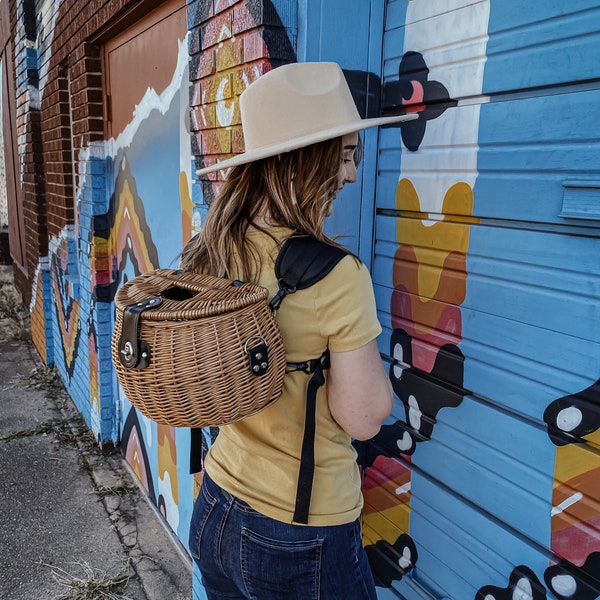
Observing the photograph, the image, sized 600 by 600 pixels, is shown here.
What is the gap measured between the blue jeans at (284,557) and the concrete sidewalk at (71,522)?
73.4 inches

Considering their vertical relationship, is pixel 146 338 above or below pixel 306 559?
above

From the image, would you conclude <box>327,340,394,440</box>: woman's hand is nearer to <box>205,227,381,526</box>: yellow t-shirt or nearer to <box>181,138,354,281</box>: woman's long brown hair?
<box>205,227,381,526</box>: yellow t-shirt

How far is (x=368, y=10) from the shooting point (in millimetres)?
1936

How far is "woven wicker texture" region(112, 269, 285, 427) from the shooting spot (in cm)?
119

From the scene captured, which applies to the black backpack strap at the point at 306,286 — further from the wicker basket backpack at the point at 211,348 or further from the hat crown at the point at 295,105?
the hat crown at the point at 295,105

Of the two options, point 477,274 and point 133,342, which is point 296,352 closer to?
point 133,342

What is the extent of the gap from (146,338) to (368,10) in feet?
4.47

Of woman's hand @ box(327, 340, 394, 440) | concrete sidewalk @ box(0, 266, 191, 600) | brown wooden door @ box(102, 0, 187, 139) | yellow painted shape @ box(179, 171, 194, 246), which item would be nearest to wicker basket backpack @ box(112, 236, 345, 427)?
woman's hand @ box(327, 340, 394, 440)

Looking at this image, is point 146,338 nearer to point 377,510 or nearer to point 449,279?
point 449,279

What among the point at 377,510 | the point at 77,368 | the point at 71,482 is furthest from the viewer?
the point at 77,368

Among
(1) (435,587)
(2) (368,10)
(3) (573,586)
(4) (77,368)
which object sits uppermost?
(2) (368,10)

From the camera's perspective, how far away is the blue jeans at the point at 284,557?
1374mm

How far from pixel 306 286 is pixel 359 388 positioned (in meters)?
0.26

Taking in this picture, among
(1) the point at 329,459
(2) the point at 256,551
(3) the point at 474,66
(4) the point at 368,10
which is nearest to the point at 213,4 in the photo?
(4) the point at 368,10
